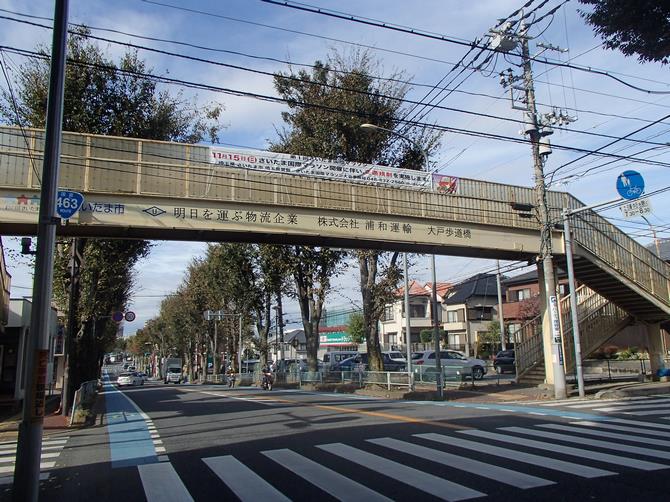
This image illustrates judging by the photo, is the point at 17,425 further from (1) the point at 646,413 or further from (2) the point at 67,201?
(1) the point at 646,413

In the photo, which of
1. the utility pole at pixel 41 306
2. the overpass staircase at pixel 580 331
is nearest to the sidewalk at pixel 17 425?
the utility pole at pixel 41 306

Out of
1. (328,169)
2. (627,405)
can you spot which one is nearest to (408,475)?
(627,405)

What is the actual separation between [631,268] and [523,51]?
10.6 m

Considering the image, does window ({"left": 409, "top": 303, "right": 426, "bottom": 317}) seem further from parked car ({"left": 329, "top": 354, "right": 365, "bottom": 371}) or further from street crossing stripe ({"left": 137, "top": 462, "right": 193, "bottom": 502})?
street crossing stripe ({"left": 137, "top": 462, "right": 193, "bottom": 502})

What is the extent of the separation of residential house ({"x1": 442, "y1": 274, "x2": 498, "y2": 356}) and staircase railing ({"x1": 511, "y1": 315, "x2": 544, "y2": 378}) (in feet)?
117

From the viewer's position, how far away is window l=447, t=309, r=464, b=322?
63.4 m

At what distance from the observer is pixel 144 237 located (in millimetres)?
17922

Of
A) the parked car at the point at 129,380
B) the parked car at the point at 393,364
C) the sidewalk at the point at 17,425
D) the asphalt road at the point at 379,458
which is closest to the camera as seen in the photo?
the asphalt road at the point at 379,458

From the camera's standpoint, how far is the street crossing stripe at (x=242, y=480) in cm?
675

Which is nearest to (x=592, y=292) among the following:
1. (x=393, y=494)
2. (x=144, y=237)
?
(x=144, y=237)

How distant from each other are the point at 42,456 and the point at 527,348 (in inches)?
825

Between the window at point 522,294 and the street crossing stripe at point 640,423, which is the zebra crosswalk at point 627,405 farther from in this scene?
the window at point 522,294

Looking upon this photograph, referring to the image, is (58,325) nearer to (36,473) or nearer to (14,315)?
(14,315)

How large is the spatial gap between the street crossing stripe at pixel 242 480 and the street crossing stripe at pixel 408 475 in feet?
5.55
